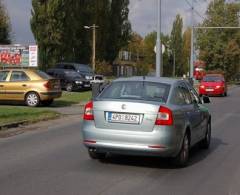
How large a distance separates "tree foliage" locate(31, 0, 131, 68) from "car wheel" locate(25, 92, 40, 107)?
31.5 meters

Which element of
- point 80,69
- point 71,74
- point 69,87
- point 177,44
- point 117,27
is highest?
point 177,44

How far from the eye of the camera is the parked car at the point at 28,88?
910 inches

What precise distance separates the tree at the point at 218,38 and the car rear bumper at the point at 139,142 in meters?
65.8

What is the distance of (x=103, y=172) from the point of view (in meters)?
8.88

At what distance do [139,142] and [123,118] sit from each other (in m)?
0.46

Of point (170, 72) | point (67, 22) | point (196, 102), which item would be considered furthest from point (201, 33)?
point (196, 102)

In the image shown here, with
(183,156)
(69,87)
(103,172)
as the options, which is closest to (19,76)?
(69,87)

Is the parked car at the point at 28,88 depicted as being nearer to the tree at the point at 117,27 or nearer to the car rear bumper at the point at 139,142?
the car rear bumper at the point at 139,142

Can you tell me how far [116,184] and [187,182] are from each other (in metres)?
1.06

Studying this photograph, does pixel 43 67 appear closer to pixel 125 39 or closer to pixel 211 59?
pixel 125 39

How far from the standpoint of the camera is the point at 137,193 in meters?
7.43

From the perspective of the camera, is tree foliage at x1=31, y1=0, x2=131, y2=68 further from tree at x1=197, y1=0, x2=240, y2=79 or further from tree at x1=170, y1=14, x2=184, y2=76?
tree at x1=170, y1=14, x2=184, y2=76

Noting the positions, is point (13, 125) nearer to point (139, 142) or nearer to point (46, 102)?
point (139, 142)

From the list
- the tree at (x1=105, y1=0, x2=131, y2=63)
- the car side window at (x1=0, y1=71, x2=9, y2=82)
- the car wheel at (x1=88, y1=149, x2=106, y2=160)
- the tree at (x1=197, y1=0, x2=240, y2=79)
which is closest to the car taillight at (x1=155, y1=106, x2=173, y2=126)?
the car wheel at (x1=88, y1=149, x2=106, y2=160)
